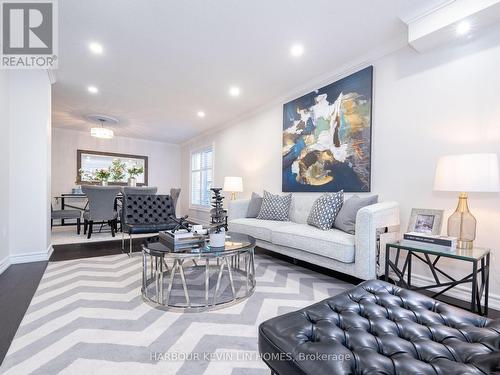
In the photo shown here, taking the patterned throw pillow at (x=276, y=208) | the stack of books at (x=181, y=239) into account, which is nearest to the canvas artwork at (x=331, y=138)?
the patterned throw pillow at (x=276, y=208)

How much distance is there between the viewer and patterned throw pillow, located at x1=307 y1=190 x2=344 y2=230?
271cm

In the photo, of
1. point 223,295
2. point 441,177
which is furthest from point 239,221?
point 441,177

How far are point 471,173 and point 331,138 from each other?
5.45 ft

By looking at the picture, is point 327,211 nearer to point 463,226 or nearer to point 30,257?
point 463,226

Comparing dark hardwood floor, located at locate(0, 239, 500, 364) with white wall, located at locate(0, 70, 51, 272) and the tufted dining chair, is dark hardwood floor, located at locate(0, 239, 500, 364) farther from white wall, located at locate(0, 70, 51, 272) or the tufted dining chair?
the tufted dining chair

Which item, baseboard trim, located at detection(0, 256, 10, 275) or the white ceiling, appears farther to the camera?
baseboard trim, located at detection(0, 256, 10, 275)

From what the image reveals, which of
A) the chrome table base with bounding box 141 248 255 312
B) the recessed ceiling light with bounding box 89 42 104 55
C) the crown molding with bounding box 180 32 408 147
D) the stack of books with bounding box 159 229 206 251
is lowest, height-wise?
the chrome table base with bounding box 141 248 255 312

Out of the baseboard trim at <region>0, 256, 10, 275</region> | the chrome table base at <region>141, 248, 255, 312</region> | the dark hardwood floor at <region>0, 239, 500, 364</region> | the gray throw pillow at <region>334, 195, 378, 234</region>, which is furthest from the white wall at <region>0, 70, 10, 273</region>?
the gray throw pillow at <region>334, 195, 378, 234</region>

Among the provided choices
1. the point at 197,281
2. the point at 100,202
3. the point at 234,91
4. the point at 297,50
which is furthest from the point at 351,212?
the point at 100,202

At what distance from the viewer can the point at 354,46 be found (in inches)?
105

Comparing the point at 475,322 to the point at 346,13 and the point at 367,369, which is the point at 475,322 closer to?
the point at 367,369

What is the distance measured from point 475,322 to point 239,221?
279 centimetres

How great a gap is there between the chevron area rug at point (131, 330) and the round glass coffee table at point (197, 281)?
0.08 metres

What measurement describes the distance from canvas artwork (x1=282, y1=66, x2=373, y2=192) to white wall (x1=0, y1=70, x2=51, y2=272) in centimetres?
327
